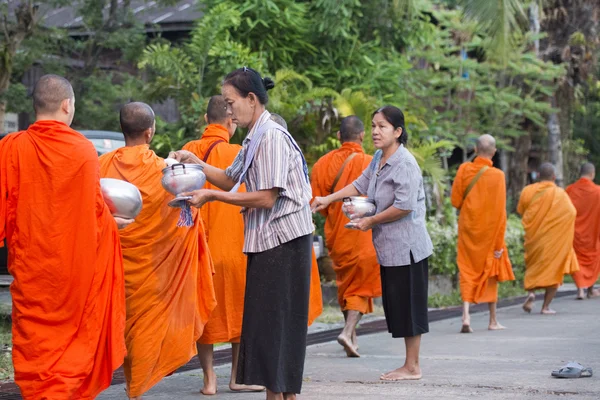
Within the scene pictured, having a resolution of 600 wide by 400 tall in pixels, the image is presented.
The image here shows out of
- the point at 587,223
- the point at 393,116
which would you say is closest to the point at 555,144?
the point at 587,223

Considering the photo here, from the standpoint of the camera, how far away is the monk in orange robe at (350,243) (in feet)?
29.7

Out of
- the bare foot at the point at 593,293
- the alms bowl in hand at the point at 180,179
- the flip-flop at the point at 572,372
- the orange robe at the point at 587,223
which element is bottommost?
the bare foot at the point at 593,293

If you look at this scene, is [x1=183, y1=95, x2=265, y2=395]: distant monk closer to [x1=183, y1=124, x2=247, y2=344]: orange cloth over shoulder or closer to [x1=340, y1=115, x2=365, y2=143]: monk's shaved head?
[x1=183, y1=124, x2=247, y2=344]: orange cloth over shoulder

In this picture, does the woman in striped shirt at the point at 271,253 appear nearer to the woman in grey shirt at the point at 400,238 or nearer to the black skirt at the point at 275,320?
the black skirt at the point at 275,320

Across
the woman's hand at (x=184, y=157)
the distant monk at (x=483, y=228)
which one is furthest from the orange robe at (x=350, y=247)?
the woman's hand at (x=184, y=157)

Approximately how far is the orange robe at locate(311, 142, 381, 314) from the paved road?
1.63 ft

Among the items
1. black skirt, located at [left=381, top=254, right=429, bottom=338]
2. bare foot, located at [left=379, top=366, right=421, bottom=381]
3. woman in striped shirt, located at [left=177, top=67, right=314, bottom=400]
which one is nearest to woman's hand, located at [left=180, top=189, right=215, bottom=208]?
woman in striped shirt, located at [left=177, top=67, right=314, bottom=400]

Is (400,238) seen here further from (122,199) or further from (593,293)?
(593,293)

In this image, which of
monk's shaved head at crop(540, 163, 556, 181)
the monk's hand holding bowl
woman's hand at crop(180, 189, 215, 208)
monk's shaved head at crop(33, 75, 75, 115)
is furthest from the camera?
monk's shaved head at crop(540, 163, 556, 181)

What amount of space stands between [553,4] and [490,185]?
38.3ft

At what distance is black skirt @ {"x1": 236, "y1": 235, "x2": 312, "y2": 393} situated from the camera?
215 inches

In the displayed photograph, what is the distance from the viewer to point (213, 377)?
23.1 feet

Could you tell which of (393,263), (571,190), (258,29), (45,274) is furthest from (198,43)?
(45,274)

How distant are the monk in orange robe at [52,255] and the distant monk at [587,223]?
11203 millimetres
